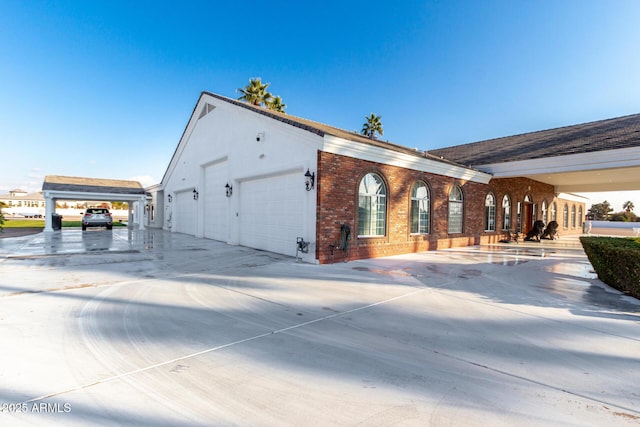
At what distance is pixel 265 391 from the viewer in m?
2.62

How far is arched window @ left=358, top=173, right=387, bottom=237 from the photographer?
396 inches

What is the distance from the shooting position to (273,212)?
36.1 feet

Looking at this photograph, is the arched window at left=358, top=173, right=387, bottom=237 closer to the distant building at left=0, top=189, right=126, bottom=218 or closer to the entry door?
the entry door

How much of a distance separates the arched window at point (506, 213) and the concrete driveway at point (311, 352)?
11.4m

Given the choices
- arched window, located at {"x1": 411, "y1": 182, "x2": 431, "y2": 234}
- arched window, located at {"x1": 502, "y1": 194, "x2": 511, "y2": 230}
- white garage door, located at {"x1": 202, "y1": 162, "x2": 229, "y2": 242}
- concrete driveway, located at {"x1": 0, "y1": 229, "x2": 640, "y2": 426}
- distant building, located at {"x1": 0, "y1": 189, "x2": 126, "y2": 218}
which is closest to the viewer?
concrete driveway, located at {"x1": 0, "y1": 229, "x2": 640, "y2": 426}

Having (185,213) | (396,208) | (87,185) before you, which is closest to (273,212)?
(396,208)

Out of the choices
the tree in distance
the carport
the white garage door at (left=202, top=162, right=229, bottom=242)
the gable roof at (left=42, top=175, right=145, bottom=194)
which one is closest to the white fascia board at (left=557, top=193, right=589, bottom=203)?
the white garage door at (left=202, top=162, right=229, bottom=242)

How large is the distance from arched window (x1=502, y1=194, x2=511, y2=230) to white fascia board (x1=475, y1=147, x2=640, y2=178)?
2.84 meters

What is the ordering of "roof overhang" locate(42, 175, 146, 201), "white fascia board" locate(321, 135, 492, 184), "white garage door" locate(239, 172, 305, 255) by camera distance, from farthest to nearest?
"roof overhang" locate(42, 175, 146, 201) < "white garage door" locate(239, 172, 305, 255) < "white fascia board" locate(321, 135, 492, 184)

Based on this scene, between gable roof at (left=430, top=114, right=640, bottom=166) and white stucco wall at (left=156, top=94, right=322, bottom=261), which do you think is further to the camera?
gable roof at (left=430, top=114, right=640, bottom=166)

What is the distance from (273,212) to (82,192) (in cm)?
1612

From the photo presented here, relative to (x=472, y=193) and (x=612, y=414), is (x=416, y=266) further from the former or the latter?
(x=472, y=193)

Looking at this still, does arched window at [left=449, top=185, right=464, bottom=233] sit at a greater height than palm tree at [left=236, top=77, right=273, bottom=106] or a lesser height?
lesser

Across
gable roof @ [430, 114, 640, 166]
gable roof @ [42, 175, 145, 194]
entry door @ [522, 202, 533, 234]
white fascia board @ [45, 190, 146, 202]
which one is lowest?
entry door @ [522, 202, 533, 234]
